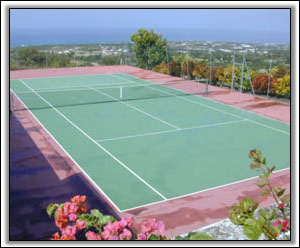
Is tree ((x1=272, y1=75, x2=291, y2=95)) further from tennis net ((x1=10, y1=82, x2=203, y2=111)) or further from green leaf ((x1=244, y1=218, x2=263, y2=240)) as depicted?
green leaf ((x1=244, y1=218, x2=263, y2=240))

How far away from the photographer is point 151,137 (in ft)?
36.8

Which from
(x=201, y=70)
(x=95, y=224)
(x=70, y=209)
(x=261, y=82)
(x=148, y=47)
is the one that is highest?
(x=148, y=47)

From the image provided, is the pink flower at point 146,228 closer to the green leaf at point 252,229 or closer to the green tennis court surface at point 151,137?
the green leaf at point 252,229

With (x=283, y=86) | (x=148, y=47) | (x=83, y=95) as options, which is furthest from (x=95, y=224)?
(x=148, y=47)

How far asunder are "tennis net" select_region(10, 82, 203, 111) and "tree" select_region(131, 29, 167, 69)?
17.1 feet

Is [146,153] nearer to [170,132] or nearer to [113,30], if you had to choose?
[170,132]

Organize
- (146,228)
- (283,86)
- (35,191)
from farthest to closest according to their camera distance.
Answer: (283,86)
(35,191)
(146,228)

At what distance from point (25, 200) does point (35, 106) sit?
732 centimetres

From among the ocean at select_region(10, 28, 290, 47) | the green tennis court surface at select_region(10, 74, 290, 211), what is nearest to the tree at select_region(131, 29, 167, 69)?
the ocean at select_region(10, 28, 290, 47)

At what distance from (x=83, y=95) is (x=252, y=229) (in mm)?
14607

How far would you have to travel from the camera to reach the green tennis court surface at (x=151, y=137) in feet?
27.6

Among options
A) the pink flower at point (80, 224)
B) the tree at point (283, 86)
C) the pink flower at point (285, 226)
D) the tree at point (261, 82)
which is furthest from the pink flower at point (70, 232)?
the tree at point (261, 82)

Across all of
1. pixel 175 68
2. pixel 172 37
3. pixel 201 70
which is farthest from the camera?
pixel 172 37

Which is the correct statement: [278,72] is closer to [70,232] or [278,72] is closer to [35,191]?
[35,191]
